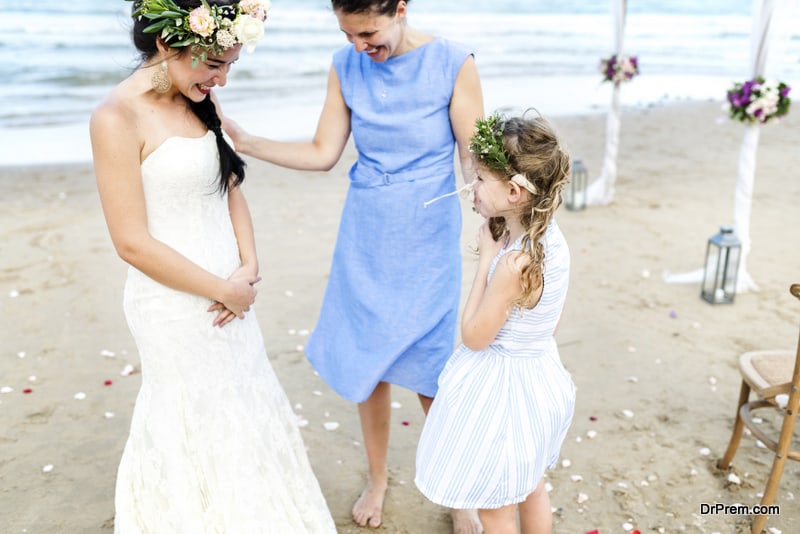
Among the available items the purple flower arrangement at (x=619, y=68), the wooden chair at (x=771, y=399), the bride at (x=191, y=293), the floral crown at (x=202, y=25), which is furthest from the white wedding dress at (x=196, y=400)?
the purple flower arrangement at (x=619, y=68)

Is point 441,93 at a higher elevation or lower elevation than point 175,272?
higher

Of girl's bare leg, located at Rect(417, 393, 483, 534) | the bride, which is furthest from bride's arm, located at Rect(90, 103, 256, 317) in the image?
girl's bare leg, located at Rect(417, 393, 483, 534)

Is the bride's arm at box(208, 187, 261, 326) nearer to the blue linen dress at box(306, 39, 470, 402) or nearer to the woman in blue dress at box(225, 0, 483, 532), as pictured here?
the woman in blue dress at box(225, 0, 483, 532)

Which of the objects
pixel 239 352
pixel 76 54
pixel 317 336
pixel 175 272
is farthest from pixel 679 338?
pixel 76 54

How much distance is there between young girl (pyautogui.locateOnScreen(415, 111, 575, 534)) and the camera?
7.52 feet

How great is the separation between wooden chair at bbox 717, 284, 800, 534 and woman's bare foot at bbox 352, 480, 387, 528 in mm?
1621

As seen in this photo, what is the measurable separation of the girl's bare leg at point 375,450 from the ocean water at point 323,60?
3.99m

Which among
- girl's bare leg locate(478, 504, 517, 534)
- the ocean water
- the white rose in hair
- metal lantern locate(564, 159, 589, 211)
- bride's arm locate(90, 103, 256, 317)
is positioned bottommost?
the ocean water

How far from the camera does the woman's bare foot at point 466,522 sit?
10.5 feet

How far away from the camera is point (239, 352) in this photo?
267 centimetres

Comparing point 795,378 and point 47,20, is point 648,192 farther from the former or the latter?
point 47,20

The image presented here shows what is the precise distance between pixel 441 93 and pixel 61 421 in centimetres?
280

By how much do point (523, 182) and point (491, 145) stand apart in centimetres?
15

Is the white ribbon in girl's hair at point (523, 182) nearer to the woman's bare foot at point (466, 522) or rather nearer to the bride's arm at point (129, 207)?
the bride's arm at point (129, 207)
